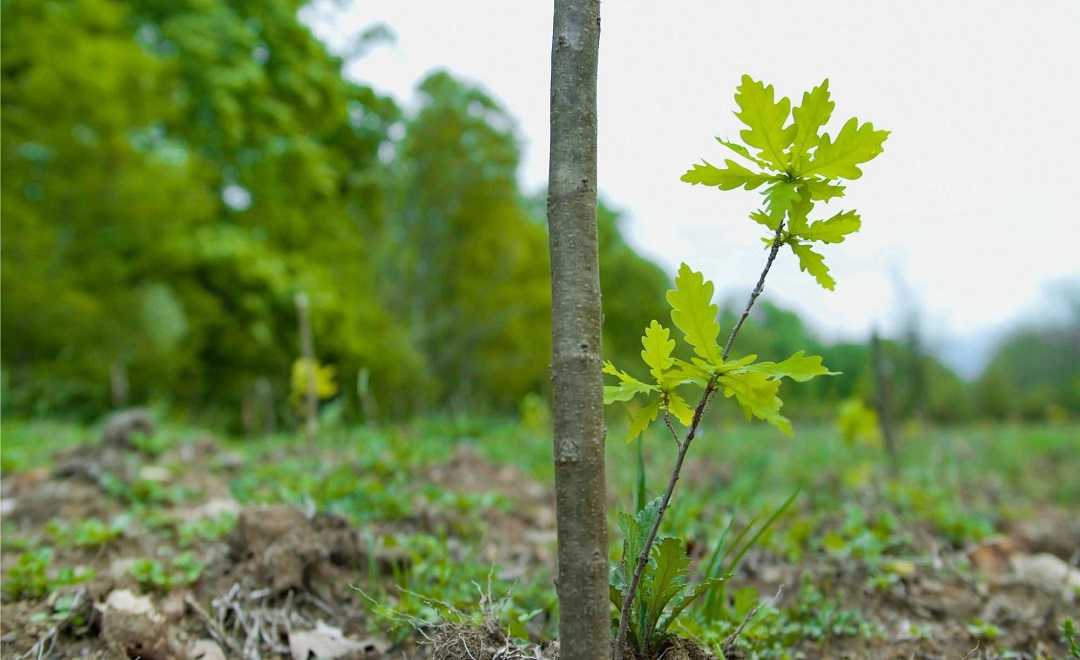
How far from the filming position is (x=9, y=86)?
Result: 10.3 metres

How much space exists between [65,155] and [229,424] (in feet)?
14.2

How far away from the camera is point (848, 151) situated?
1.29 metres

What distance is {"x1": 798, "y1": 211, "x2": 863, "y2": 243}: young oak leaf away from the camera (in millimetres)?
1340

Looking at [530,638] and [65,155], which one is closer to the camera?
[530,638]

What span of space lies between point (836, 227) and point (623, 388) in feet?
1.58

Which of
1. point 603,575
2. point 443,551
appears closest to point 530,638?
point 603,575

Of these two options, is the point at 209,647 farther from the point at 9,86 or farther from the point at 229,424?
the point at 9,86

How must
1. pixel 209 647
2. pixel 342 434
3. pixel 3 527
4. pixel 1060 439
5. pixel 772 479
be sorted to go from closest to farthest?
1. pixel 209 647
2. pixel 3 527
3. pixel 772 479
4. pixel 342 434
5. pixel 1060 439

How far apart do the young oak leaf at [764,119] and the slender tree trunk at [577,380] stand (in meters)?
0.28

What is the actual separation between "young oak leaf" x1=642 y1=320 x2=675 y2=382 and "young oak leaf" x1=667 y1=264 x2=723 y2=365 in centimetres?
4

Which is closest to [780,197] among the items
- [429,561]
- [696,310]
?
[696,310]

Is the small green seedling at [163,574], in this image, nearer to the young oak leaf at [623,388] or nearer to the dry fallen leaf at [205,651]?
the dry fallen leaf at [205,651]

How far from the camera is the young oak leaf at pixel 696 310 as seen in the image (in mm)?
1330

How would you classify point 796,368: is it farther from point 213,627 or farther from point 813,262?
point 213,627
